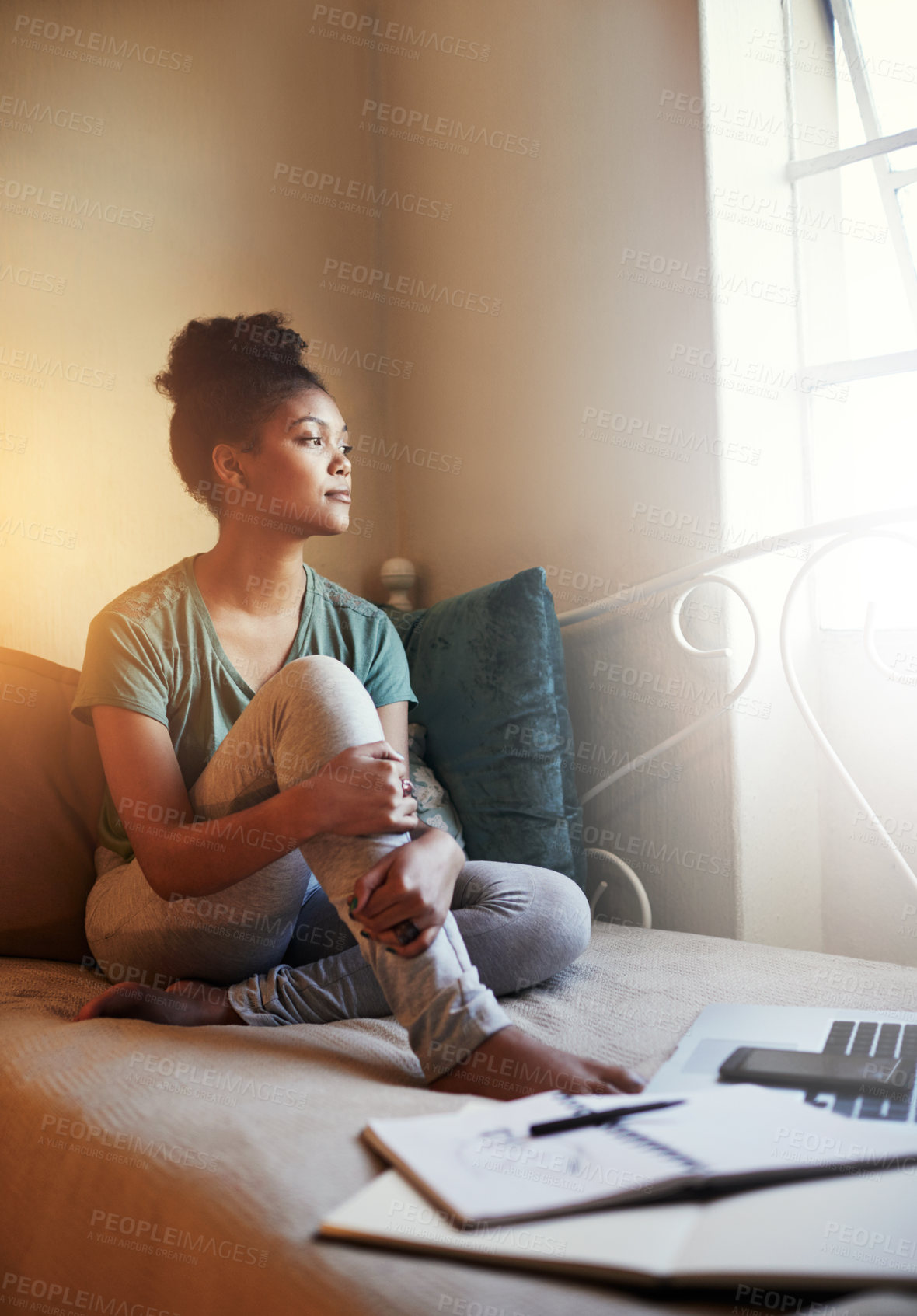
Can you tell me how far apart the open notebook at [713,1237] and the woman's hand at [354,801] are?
1.17 feet

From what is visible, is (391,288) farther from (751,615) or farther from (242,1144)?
(242,1144)

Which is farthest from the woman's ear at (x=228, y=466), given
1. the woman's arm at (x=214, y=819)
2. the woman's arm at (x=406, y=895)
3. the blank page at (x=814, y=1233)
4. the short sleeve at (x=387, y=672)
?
the blank page at (x=814, y=1233)

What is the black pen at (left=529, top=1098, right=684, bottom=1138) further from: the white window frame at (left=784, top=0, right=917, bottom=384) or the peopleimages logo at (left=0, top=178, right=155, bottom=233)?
the peopleimages logo at (left=0, top=178, right=155, bottom=233)

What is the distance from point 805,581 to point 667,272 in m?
0.54

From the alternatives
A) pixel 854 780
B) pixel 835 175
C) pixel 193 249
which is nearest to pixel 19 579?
pixel 193 249

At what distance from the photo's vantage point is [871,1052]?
75cm

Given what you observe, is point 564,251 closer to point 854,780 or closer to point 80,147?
point 80,147

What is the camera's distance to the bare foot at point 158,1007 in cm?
94

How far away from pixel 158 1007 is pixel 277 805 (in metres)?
0.24

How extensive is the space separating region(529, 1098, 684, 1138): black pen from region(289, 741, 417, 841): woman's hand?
32 centimetres

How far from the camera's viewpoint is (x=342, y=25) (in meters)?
1.98

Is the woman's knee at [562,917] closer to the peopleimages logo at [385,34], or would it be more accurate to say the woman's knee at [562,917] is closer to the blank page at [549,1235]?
the blank page at [549,1235]

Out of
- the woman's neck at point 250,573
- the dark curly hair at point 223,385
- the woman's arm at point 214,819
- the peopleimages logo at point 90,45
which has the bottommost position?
the woman's arm at point 214,819

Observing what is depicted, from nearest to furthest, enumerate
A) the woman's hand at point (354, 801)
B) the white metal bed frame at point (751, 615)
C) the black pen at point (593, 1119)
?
1. the black pen at point (593, 1119)
2. the woman's hand at point (354, 801)
3. the white metal bed frame at point (751, 615)
